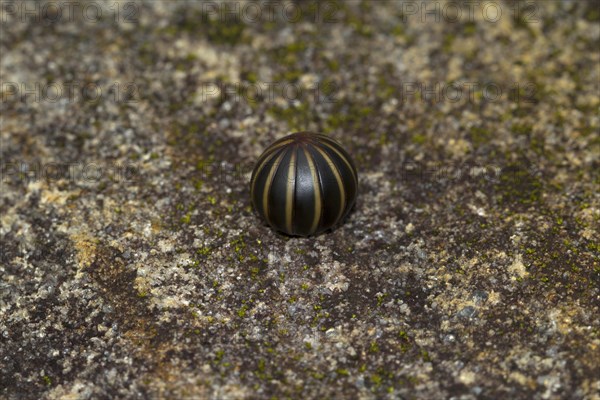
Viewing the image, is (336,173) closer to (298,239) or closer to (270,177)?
(270,177)

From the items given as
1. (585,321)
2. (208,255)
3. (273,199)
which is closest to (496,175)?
(585,321)

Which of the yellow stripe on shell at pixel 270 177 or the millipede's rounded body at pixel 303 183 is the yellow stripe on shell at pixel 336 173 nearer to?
the millipede's rounded body at pixel 303 183

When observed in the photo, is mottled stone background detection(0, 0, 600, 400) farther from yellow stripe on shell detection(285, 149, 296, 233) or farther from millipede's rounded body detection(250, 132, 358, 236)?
yellow stripe on shell detection(285, 149, 296, 233)

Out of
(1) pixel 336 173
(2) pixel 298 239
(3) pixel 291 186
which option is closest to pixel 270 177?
(3) pixel 291 186

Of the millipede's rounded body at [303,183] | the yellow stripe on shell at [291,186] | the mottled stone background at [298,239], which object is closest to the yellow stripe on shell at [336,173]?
the millipede's rounded body at [303,183]

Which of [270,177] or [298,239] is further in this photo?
[298,239]
